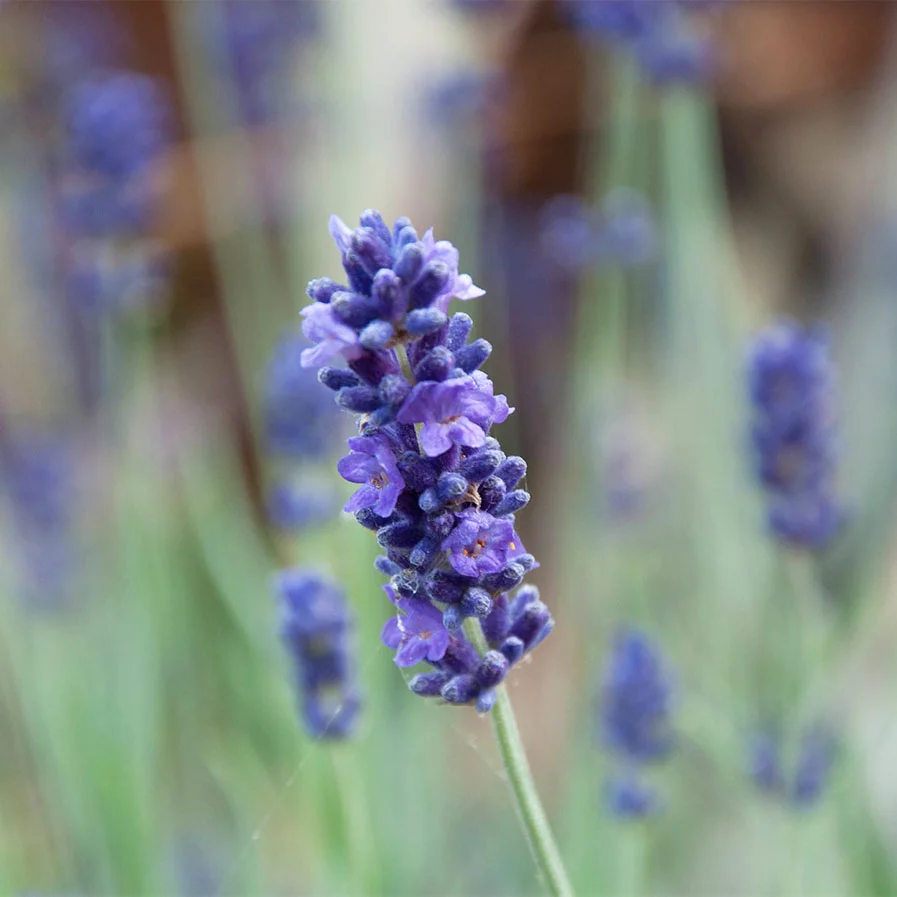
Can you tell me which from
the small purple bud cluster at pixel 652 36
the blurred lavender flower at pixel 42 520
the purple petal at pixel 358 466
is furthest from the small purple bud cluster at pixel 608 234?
the purple petal at pixel 358 466

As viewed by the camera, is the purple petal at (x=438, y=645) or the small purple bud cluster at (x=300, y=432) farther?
the small purple bud cluster at (x=300, y=432)

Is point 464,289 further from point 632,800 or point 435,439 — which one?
point 632,800

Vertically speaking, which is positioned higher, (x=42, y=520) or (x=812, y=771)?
(x=42, y=520)

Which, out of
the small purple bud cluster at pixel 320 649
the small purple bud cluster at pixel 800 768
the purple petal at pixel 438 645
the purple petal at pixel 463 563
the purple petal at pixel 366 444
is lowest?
the small purple bud cluster at pixel 800 768

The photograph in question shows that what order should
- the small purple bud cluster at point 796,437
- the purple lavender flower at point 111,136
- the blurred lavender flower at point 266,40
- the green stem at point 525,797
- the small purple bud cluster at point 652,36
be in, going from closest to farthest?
1. the green stem at point 525,797
2. the small purple bud cluster at point 796,437
3. the small purple bud cluster at point 652,36
4. the purple lavender flower at point 111,136
5. the blurred lavender flower at point 266,40

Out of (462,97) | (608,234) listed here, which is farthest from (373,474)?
(462,97)

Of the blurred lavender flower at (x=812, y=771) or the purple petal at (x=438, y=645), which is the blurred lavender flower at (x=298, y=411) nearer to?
the blurred lavender flower at (x=812, y=771)

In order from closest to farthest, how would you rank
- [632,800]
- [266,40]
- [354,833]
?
1. [354,833]
2. [632,800]
3. [266,40]
